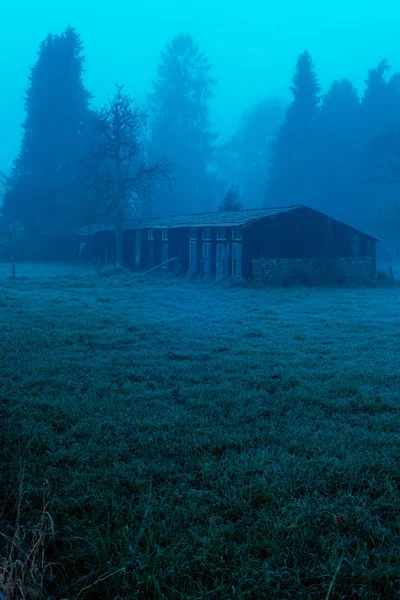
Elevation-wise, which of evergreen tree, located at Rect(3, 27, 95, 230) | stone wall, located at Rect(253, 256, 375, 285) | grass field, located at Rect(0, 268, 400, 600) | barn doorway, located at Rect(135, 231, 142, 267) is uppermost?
evergreen tree, located at Rect(3, 27, 95, 230)

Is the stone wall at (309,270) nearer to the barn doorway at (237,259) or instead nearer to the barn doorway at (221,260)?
the barn doorway at (237,259)

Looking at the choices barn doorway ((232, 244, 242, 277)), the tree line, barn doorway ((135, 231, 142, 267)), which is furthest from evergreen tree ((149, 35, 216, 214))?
barn doorway ((232, 244, 242, 277))

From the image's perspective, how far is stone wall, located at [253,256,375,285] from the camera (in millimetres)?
25031

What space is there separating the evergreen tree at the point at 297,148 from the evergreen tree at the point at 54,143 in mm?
18423

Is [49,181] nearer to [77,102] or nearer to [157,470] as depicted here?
[77,102]

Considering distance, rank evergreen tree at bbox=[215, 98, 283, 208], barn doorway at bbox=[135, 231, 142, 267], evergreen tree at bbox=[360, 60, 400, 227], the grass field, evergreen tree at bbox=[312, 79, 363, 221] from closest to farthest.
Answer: the grass field
barn doorway at bbox=[135, 231, 142, 267]
evergreen tree at bbox=[360, 60, 400, 227]
evergreen tree at bbox=[312, 79, 363, 221]
evergreen tree at bbox=[215, 98, 283, 208]

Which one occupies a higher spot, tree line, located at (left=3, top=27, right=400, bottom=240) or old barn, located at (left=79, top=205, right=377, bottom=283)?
tree line, located at (left=3, top=27, right=400, bottom=240)

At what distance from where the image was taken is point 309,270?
26109mm

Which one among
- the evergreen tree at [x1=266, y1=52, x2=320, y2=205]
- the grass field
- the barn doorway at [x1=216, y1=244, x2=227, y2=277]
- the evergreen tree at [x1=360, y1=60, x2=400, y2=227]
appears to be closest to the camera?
the grass field

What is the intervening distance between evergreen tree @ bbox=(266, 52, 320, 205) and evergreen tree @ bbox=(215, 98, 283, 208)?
1177cm

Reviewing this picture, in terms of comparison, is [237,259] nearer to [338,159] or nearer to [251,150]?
[338,159]

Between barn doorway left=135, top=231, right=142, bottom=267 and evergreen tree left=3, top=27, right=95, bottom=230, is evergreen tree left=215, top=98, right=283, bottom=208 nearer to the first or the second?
evergreen tree left=3, top=27, right=95, bottom=230

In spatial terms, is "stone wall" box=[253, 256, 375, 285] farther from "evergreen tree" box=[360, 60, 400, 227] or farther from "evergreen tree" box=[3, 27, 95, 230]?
"evergreen tree" box=[3, 27, 95, 230]

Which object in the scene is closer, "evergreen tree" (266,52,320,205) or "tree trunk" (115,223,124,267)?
"tree trunk" (115,223,124,267)
